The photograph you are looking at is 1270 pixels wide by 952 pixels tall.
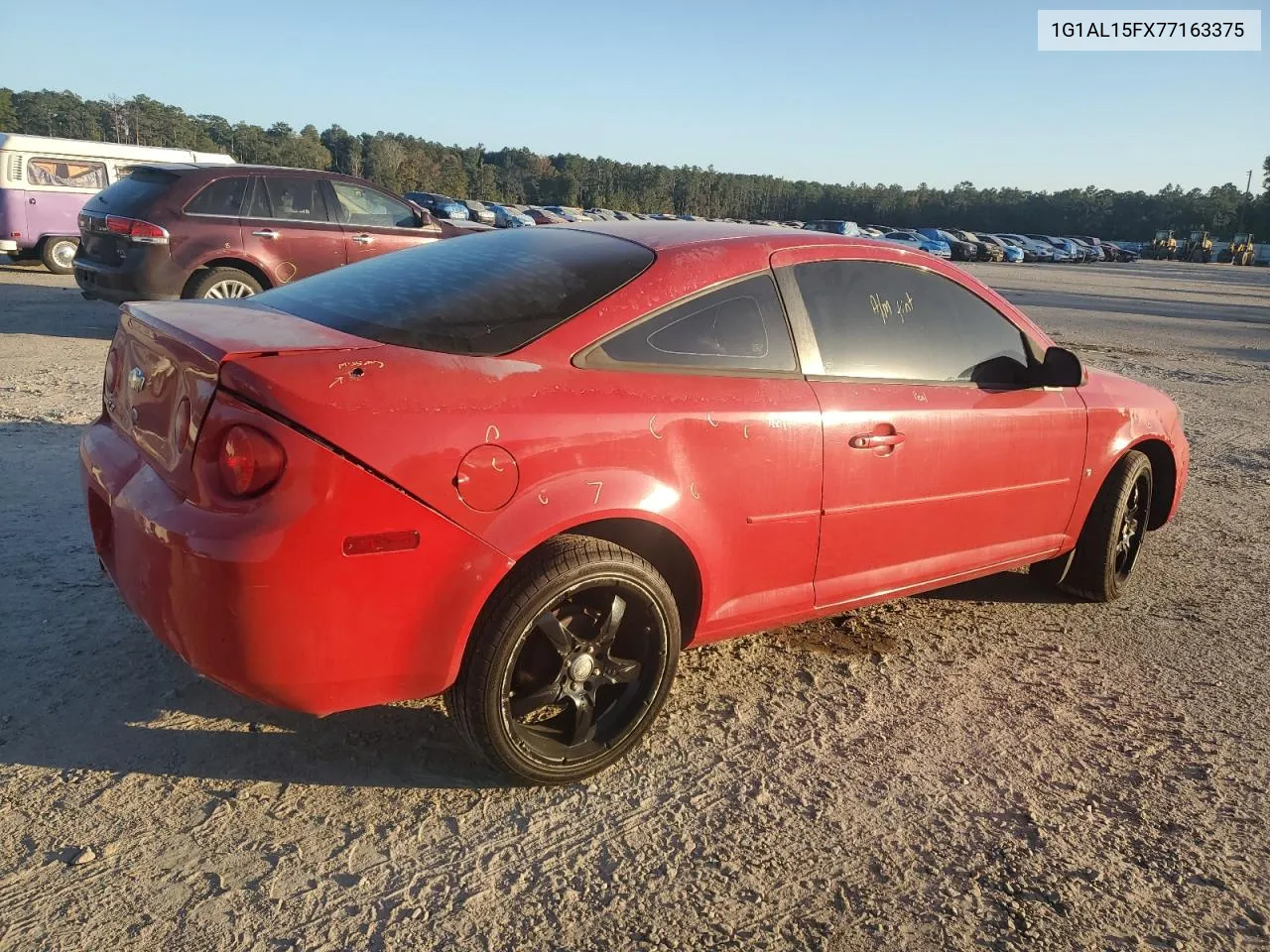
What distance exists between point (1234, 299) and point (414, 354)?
33473mm

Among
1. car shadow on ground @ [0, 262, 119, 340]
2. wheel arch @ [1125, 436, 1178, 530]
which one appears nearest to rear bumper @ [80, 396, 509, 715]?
wheel arch @ [1125, 436, 1178, 530]

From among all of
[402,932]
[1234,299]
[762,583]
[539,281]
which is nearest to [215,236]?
[539,281]

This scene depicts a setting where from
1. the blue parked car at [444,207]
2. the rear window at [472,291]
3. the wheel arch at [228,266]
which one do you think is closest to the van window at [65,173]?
the wheel arch at [228,266]

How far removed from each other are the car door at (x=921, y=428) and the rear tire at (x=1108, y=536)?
1.09ft

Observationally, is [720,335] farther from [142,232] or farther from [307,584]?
[142,232]

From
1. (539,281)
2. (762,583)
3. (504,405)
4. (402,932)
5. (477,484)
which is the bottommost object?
(402,932)

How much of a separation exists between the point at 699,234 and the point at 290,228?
6.94 metres

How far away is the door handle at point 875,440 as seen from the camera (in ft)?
10.3

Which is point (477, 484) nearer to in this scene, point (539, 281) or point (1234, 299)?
point (539, 281)

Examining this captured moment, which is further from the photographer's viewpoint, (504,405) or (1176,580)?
(1176,580)

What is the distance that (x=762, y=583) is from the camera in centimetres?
305

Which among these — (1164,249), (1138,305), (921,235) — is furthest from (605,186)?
(1138,305)

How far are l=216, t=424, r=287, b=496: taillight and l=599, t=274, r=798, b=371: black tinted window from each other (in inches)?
37.7

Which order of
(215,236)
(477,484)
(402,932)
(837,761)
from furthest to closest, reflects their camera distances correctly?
(215,236) < (837,761) < (477,484) < (402,932)
